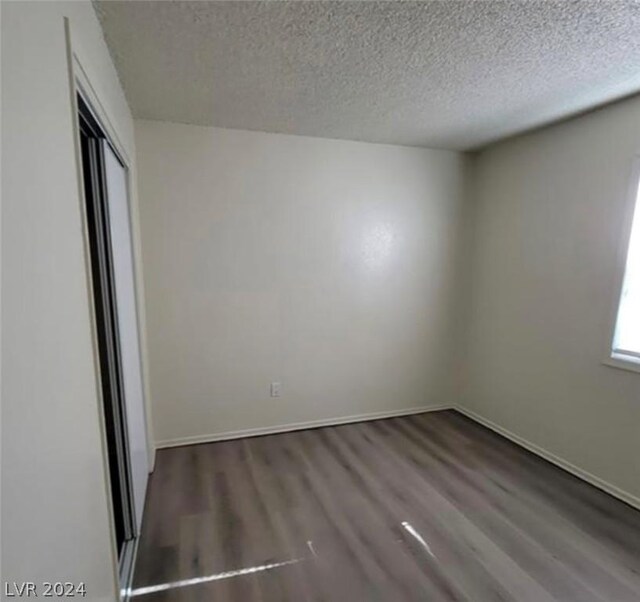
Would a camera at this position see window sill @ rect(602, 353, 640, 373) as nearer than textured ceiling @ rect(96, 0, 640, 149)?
No

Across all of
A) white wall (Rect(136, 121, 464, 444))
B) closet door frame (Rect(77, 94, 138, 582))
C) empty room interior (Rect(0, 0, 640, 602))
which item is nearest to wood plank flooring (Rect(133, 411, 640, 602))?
empty room interior (Rect(0, 0, 640, 602))

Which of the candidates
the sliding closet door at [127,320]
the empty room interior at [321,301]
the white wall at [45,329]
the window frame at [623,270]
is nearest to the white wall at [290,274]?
the empty room interior at [321,301]

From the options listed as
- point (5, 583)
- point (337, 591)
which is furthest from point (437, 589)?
point (5, 583)

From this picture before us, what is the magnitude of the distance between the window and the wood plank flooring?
93 cm

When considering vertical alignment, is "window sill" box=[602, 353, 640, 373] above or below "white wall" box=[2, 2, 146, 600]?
below

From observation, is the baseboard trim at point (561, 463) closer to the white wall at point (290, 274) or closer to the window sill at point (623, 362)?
the white wall at point (290, 274)

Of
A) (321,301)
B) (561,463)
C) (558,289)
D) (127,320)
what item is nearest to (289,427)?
(321,301)

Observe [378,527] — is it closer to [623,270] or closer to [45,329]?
[45,329]

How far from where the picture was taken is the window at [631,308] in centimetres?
226

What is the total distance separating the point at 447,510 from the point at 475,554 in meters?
0.34

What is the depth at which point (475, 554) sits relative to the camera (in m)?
1.88

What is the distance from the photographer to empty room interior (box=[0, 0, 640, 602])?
939 mm

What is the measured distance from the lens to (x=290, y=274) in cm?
308

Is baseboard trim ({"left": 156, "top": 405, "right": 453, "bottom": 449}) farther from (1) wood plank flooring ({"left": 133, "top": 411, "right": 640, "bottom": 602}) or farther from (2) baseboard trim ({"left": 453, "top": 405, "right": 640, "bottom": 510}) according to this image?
(2) baseboard trim ({"left": 453, "top": 405, "right": 640, "bottom": 510})
